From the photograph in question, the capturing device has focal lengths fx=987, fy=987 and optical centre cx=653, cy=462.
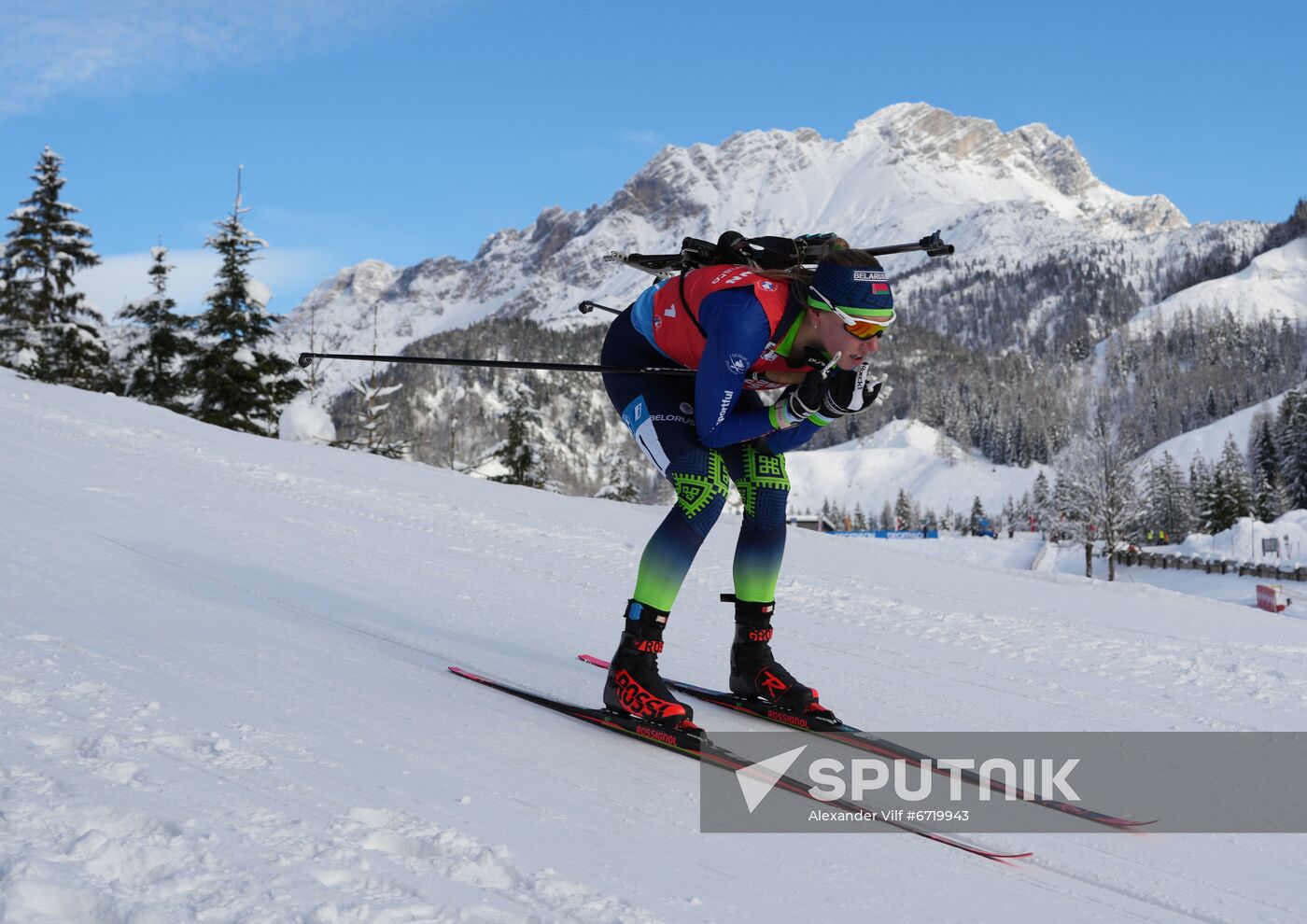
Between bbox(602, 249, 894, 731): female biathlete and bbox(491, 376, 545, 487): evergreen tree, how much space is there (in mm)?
31600

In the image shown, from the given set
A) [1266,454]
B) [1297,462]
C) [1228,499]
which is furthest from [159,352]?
[1266,454]

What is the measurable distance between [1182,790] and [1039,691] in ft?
4.54

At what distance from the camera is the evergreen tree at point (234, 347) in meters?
28.2

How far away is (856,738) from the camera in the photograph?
3.53 m

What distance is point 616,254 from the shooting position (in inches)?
201

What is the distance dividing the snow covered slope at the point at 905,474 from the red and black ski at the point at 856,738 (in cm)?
13719

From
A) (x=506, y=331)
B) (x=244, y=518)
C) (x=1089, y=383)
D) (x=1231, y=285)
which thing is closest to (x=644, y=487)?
(x=506, y=331)

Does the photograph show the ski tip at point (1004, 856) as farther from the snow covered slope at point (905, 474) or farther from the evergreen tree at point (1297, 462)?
the snow covered slope at point (905, 474)

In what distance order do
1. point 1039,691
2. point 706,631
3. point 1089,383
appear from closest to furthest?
1. point 1039,691
2. point 706,631
3. point 1089,383

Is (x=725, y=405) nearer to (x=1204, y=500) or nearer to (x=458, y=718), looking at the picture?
(x=458, y=718)

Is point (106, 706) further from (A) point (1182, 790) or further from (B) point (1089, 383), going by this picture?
(B) point (1089, 383)

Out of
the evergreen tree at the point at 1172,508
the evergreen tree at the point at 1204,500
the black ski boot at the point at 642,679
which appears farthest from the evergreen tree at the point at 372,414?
the evergreen tree at the point at 1172,508

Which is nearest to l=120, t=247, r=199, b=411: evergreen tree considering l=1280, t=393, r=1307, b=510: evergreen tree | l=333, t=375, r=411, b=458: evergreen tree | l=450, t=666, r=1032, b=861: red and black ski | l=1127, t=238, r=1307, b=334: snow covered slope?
l=333, t=375, r=411, b=458: evergreen tree

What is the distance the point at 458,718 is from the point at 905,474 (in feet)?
534
